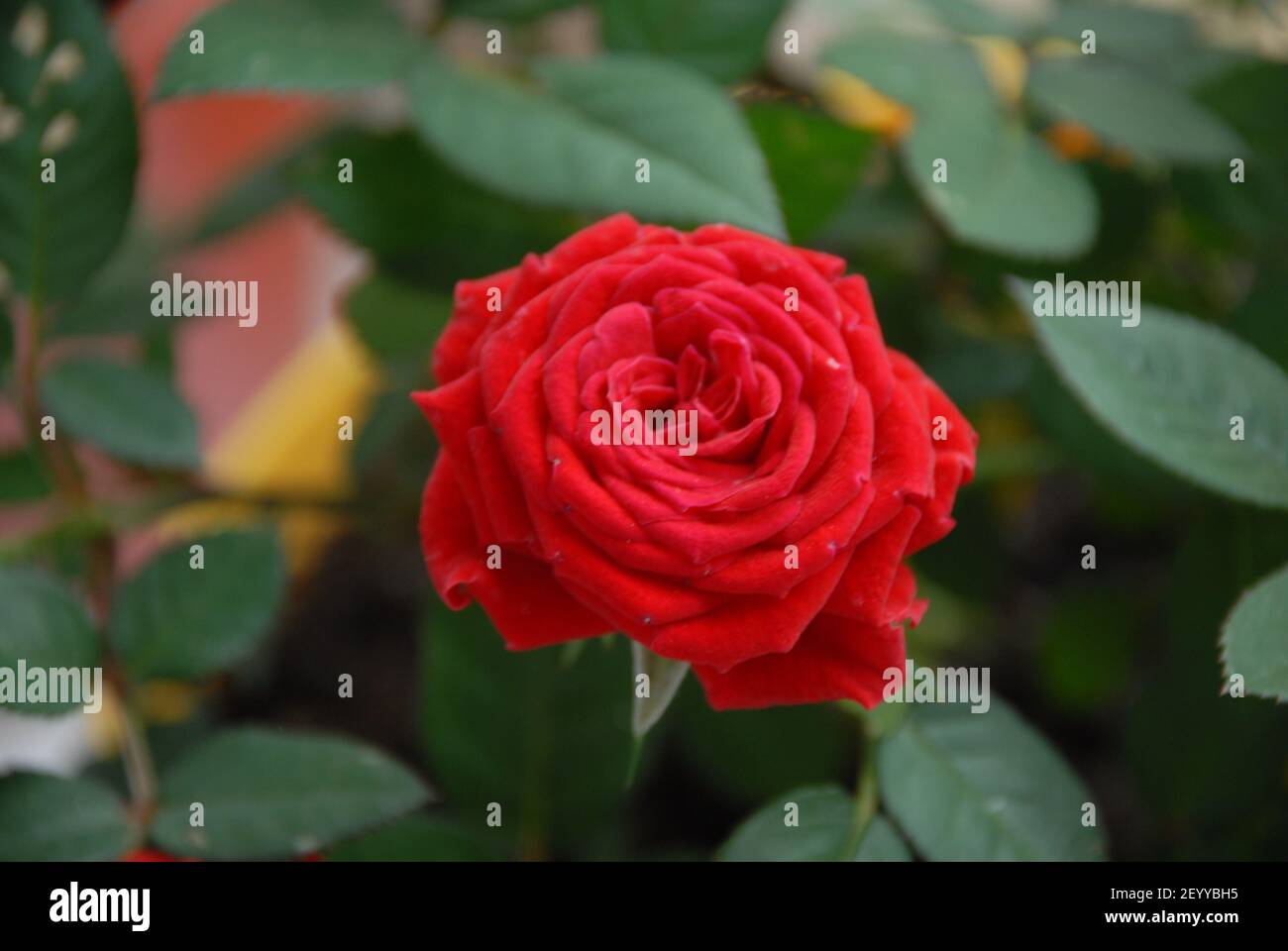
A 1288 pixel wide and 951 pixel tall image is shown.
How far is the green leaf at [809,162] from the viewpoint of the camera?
0.35 meters

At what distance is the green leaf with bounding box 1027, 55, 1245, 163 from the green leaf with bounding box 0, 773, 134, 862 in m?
0.38

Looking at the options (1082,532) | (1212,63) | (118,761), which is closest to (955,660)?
(1082,532)

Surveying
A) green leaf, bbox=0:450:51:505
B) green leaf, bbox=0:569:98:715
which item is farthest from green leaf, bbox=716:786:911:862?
green leaf, bbox=0:450:51:505

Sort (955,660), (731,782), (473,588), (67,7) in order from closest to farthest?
1. (473,588)
2. (67,7)
3. (731,782)
4. (955,660)

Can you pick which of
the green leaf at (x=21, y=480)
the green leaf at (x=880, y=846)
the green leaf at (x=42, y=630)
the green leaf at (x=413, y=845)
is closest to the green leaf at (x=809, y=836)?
the green leaf at (x=880, y=846)

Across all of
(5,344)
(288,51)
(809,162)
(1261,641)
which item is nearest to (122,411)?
(5,344)

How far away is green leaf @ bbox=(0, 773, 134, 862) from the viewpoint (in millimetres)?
313

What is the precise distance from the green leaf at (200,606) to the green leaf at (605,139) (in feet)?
0.47

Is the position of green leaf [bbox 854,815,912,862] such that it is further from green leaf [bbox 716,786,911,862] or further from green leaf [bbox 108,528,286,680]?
green leaf [bbox 108,528,286,680]

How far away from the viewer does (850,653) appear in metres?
0.23

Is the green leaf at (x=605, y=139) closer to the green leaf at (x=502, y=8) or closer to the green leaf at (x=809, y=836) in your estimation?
the green leaf at (x=502, y=8)
